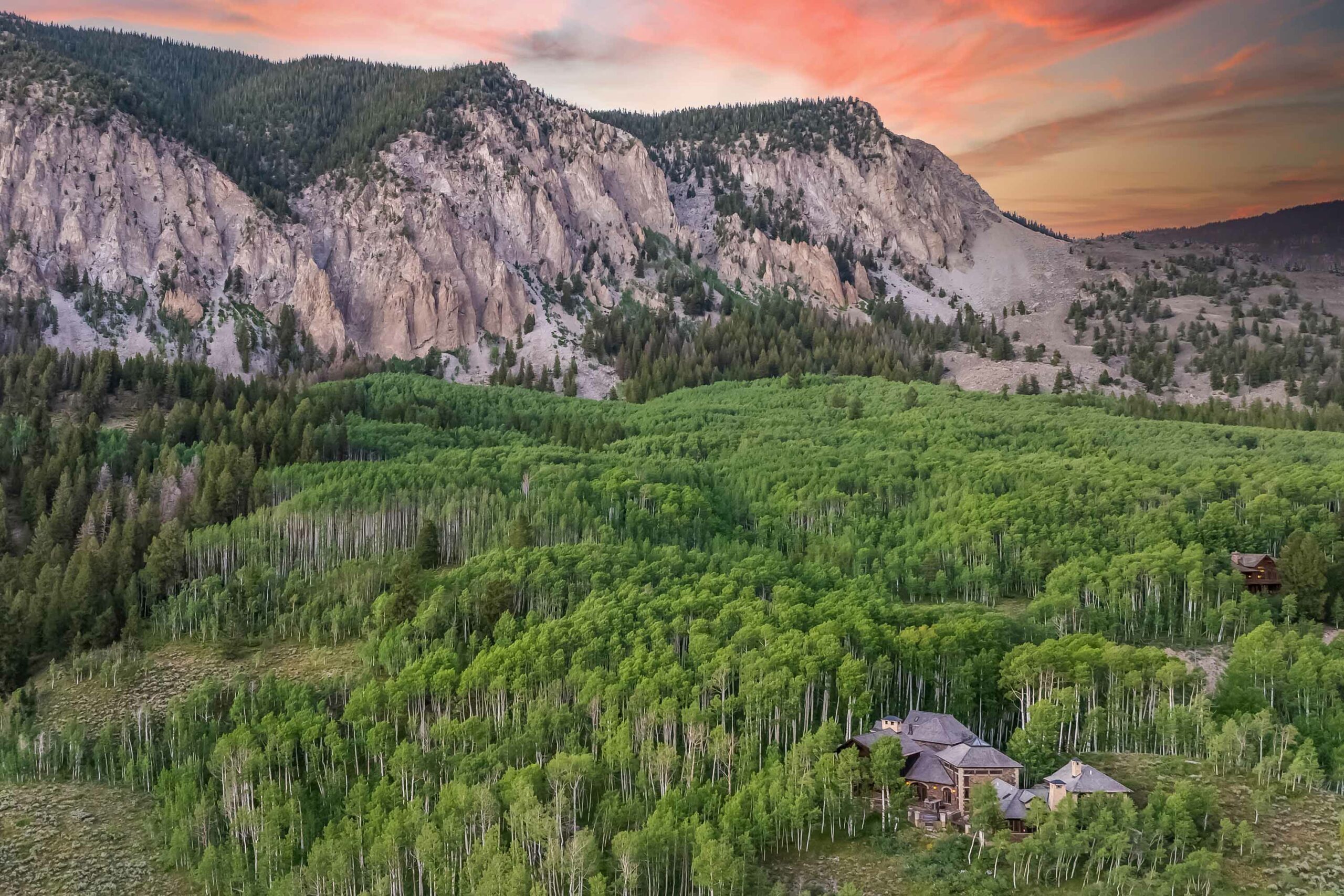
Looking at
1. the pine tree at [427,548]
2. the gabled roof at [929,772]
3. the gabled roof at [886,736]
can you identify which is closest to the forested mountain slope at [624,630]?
the pine tree at [427,548]

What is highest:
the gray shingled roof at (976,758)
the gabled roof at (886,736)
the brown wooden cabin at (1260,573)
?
the brown wooden cabin at (1260,573)

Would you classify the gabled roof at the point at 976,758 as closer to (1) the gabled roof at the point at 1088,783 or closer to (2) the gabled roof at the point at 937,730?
(2) the gabled roof at the point at 937,730

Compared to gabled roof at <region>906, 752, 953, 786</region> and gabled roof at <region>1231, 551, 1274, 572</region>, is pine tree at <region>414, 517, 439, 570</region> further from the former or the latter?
gabled roof at <region>1231, 551, 1274, 572</region>

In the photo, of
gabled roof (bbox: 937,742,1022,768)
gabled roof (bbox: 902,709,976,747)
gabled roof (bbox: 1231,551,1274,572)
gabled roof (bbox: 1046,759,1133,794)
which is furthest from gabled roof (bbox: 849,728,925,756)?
gabled roof (bbox: 1231,551,1274,572)

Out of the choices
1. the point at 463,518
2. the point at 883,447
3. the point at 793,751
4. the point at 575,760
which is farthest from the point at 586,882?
the point at 883,447

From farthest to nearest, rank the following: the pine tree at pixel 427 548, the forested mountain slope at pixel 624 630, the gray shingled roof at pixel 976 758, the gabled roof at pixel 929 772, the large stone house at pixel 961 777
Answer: the pine tree at pixel 427 548 → the gabled roof at pixel 929 772 → the gray shingled roof at pixel 976 758 → the forested mountain slope at pixel 624 630 → the large stone house at pixel 961 777

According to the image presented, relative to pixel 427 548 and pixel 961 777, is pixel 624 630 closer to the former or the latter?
pixel 961 777

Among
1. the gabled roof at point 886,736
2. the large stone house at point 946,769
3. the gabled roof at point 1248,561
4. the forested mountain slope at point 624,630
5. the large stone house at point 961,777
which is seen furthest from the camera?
the gabled roof at point 1248,561
